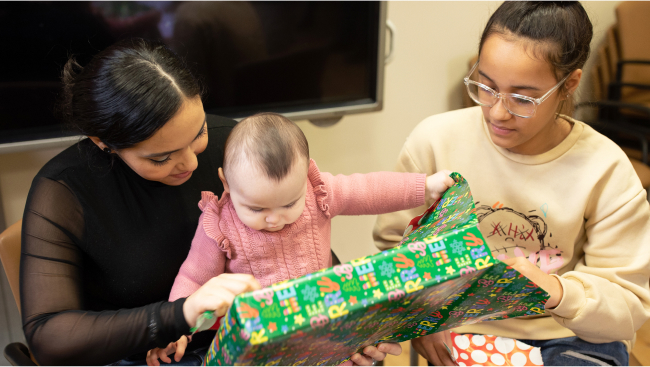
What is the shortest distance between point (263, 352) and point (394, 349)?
16.4 inches

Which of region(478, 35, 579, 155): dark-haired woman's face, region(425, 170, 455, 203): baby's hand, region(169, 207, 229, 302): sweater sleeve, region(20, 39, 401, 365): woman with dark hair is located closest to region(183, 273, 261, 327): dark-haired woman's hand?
region(20, 39, 401, 365): woman with dark hair

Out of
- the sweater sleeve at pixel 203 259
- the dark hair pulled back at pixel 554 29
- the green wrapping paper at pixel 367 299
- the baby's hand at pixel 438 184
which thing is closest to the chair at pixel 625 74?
the dark hair pulled back at pixel 554 29

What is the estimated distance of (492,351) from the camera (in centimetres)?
117

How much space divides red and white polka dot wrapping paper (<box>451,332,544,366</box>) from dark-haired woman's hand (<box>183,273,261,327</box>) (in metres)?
0.62

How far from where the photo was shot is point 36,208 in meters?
0.98

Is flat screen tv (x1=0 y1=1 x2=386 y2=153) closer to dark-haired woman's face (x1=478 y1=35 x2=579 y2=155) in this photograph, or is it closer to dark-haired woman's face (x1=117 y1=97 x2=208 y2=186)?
dark-haired woman's face (x1=117 y1=97 x2=208 y2=186)

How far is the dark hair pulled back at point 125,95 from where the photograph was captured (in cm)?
89

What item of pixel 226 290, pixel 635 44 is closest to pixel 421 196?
pixel 226 290

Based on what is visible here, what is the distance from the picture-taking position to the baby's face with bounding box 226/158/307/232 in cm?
88

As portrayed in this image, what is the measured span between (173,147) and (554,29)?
0.83 meters

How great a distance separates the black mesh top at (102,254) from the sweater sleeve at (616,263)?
86cm

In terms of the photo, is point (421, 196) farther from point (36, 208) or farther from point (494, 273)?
point (36, 208)

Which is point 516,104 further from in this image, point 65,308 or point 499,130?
point 65,308

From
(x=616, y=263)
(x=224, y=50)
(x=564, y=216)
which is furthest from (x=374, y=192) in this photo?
(x=224, y=50)
